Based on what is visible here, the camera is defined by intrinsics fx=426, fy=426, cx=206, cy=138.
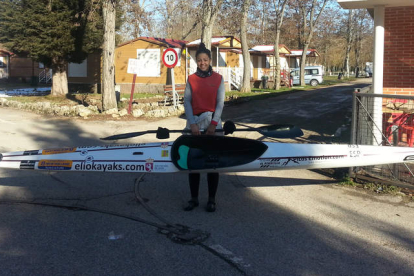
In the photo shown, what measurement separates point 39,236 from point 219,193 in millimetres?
2692

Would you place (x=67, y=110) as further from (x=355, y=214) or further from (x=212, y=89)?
(x=355, y=214)

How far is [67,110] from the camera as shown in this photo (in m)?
15.6

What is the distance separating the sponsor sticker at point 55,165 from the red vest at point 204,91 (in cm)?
177

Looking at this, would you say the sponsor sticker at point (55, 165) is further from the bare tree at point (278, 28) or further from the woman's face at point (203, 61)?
the bare tree at point (278, 28)

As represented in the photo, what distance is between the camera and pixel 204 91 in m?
5.37

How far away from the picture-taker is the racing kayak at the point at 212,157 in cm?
→ 523

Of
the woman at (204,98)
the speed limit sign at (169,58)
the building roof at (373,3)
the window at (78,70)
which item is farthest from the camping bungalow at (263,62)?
the woman at (204,98)

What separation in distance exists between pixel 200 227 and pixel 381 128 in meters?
4.07

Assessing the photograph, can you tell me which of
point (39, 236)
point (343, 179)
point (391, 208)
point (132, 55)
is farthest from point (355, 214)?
point (132, 55)

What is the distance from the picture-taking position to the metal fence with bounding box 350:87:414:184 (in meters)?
6.66

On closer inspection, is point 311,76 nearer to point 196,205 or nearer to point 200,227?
point 196,205

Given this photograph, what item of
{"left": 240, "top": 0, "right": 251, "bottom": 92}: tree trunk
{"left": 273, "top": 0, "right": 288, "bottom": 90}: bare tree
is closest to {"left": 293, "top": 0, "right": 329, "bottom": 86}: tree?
{"left": 273, "top": 0, "right": 288, "bottom": 90}: bare tree

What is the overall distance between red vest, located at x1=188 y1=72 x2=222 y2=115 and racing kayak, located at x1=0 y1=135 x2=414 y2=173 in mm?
391

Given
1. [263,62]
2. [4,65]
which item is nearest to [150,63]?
[263,62]
